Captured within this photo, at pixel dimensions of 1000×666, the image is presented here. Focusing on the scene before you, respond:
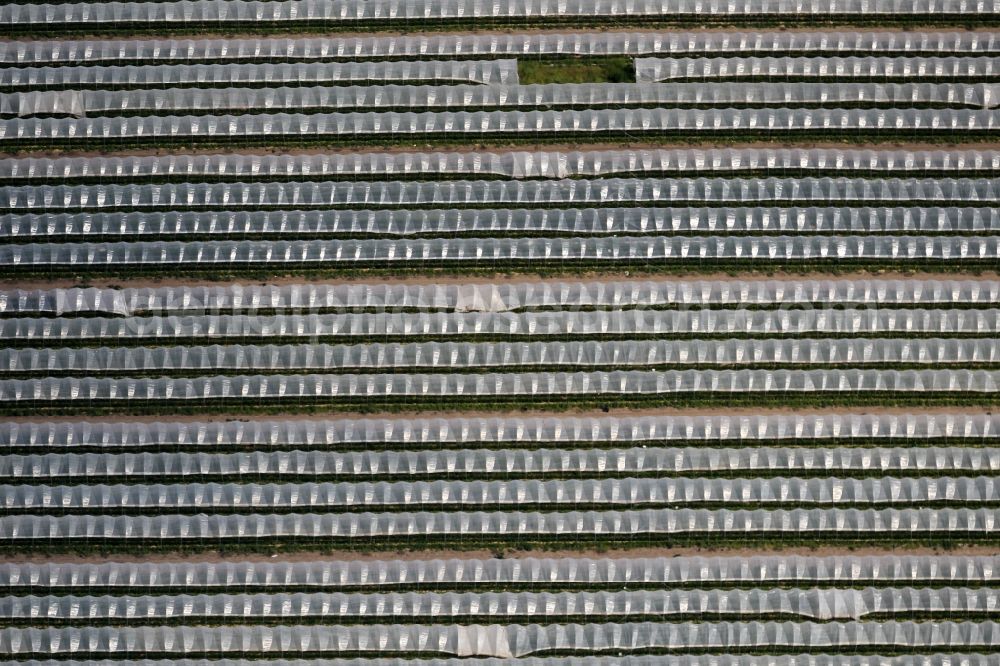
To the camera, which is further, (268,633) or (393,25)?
(393,25)

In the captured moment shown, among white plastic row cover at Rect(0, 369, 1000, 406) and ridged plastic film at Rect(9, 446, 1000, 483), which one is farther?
white plastic row cover at Rect(0, 369, 1000, 406)

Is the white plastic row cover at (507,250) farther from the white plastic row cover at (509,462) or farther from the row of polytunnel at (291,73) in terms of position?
the white plastic row cover at (509,462)

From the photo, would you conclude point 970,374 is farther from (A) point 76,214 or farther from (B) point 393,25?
(A) point 76,214

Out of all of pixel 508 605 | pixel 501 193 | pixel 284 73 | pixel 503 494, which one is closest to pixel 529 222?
pixel 501 193

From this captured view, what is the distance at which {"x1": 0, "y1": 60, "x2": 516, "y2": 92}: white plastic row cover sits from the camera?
65.8ft

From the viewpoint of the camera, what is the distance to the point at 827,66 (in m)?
20.0

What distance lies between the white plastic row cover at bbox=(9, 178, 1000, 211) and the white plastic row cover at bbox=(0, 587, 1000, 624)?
7.94 meters

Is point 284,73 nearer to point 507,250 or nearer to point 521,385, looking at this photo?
point 507,250

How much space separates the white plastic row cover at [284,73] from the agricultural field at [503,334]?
0.07 meters

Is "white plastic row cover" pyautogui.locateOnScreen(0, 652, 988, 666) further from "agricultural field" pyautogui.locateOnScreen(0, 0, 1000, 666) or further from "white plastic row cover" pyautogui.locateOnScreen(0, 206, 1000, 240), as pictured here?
"white plastic row cover" pyautogui.locateOnScreen(0, 206, 1000, 240)

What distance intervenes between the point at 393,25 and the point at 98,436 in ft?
34.7

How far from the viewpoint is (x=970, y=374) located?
62.7ft

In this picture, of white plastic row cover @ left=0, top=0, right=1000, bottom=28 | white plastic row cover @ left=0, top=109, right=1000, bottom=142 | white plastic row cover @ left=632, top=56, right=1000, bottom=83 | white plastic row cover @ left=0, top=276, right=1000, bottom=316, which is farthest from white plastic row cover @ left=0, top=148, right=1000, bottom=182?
white plastic row cover @ left=0, top=276, right=1000, bottom=316

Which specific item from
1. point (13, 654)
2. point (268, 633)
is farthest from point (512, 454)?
point (13, 654)
